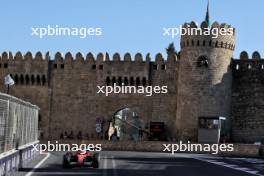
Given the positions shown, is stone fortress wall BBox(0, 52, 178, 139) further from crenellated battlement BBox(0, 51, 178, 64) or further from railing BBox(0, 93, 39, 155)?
railing BBox(0, 93, 39, 155)

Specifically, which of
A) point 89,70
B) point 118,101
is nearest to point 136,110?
point 118,101

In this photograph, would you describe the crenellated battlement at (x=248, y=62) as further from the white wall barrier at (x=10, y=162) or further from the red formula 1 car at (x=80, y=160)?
the white wall barrier at (x=10, y=162)

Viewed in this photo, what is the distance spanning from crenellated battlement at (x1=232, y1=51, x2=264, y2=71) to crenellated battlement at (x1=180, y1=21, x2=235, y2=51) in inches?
38.9

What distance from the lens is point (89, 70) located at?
46812 millimetres

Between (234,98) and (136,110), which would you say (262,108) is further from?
(136,110)

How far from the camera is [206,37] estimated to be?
43594 millimetres

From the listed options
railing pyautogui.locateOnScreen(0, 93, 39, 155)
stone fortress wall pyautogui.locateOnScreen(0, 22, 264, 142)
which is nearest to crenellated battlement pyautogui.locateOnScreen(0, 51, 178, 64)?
stone fortress wall pyautogui.locateOnScreen(0, 22, 264, 142)

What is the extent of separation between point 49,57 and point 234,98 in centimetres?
1342

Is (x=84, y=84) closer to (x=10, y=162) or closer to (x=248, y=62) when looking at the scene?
(x=248, y=62)

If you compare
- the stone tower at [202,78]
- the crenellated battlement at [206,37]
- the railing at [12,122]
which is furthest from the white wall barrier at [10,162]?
the crenellated battlement at [206,37]

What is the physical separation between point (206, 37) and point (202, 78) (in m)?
2.71

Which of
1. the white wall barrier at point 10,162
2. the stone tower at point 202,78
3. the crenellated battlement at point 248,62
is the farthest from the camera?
the crenellated battlement at point 248,62

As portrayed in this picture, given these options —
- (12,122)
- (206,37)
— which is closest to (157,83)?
(206,37)

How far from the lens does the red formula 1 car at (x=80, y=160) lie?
69.2 ft
